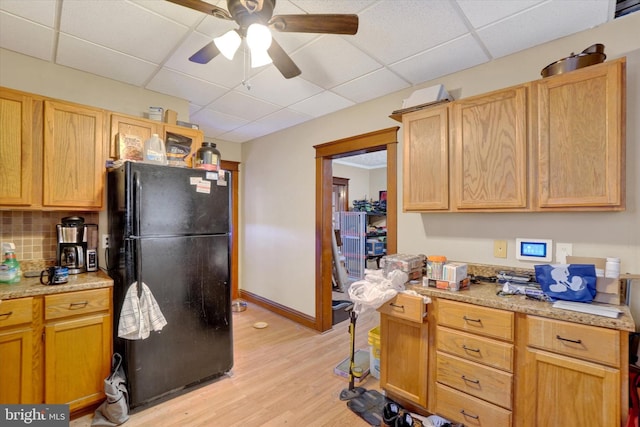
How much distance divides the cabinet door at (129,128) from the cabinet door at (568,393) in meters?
3.14

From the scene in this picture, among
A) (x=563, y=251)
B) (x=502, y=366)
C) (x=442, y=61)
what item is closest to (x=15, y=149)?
(x=442, y=61)

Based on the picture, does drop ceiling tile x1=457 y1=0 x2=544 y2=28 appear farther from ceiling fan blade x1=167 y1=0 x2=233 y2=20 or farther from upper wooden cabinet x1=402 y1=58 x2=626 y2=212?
ceiling fan blade x1=167 y1=0 x2=233 y2=20

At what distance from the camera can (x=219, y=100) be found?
288 cm

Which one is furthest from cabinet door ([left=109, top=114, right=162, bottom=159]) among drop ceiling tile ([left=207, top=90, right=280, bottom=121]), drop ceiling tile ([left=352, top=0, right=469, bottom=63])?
drop ceiling tile ([left=352, top=0, right=469, bottom=63])

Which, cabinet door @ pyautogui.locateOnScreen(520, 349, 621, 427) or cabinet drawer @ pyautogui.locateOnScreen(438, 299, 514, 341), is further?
cabinet drawer @ pyautogui.locateOnScreen(438, 299, 514, 341)

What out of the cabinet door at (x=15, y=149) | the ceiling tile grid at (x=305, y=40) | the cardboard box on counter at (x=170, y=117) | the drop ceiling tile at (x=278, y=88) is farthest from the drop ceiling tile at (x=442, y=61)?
the cabinet door at (x=15, y=149)

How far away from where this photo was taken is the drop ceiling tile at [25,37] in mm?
1754

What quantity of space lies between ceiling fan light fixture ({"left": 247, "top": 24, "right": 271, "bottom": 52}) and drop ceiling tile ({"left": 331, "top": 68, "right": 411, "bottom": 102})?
1.21m

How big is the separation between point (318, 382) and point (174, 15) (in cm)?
278

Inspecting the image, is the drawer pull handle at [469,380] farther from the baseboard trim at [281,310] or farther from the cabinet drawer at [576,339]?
the baseboard trim at [281,310]

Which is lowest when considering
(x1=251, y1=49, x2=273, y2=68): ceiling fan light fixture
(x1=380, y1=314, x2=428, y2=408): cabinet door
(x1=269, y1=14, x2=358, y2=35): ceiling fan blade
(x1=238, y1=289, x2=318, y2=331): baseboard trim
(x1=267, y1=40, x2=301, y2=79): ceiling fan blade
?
(x1=238, y1=289, x2=318, y2=331): baseboard trim

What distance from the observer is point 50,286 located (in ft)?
5.98

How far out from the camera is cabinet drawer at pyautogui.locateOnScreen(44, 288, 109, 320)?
5.91 feet

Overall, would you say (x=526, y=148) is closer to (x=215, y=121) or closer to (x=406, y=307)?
(x=406, y=307)
